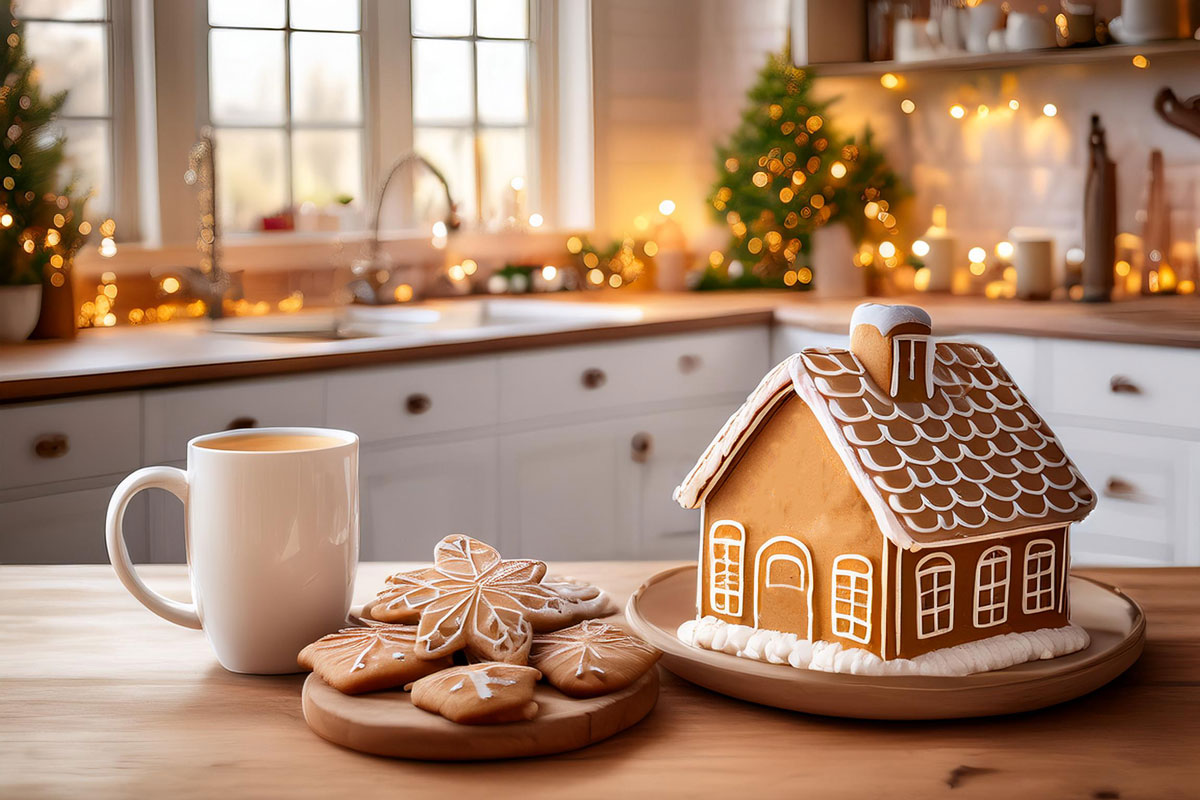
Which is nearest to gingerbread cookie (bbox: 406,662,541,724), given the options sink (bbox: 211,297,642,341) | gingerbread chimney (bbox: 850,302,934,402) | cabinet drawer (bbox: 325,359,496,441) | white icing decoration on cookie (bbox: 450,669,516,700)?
white icing decoration on cookie (bbox: 450,669,516,700)

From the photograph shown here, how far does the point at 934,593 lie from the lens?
0.73m

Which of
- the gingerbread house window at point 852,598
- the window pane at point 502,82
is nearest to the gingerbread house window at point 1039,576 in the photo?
the gingerbread house window at point 852,598

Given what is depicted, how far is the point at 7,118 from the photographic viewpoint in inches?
104

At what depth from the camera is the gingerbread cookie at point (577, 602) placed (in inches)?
30.8

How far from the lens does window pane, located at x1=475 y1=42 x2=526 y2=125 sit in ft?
12.9

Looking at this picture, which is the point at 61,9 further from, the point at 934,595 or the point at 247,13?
the point at 934,595

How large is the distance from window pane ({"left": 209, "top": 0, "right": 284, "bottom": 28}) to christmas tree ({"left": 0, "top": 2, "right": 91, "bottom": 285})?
2.28 feet

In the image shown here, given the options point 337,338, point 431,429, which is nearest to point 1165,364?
point 431,429

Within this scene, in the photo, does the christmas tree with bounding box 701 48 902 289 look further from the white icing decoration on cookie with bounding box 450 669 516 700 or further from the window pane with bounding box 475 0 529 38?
the white icing decoration on cookie with bounding box 450 669 516 700

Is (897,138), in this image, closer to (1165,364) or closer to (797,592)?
(1165,364)

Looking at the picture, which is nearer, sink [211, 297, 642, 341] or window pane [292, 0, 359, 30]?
sink [211, 297, 642, 341]

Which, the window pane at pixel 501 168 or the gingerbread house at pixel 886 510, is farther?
the window pane at pixel 501 168

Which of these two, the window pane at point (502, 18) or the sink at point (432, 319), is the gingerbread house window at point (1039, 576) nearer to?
the sink at point (432, 319)

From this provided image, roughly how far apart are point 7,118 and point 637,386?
55.4 inches
